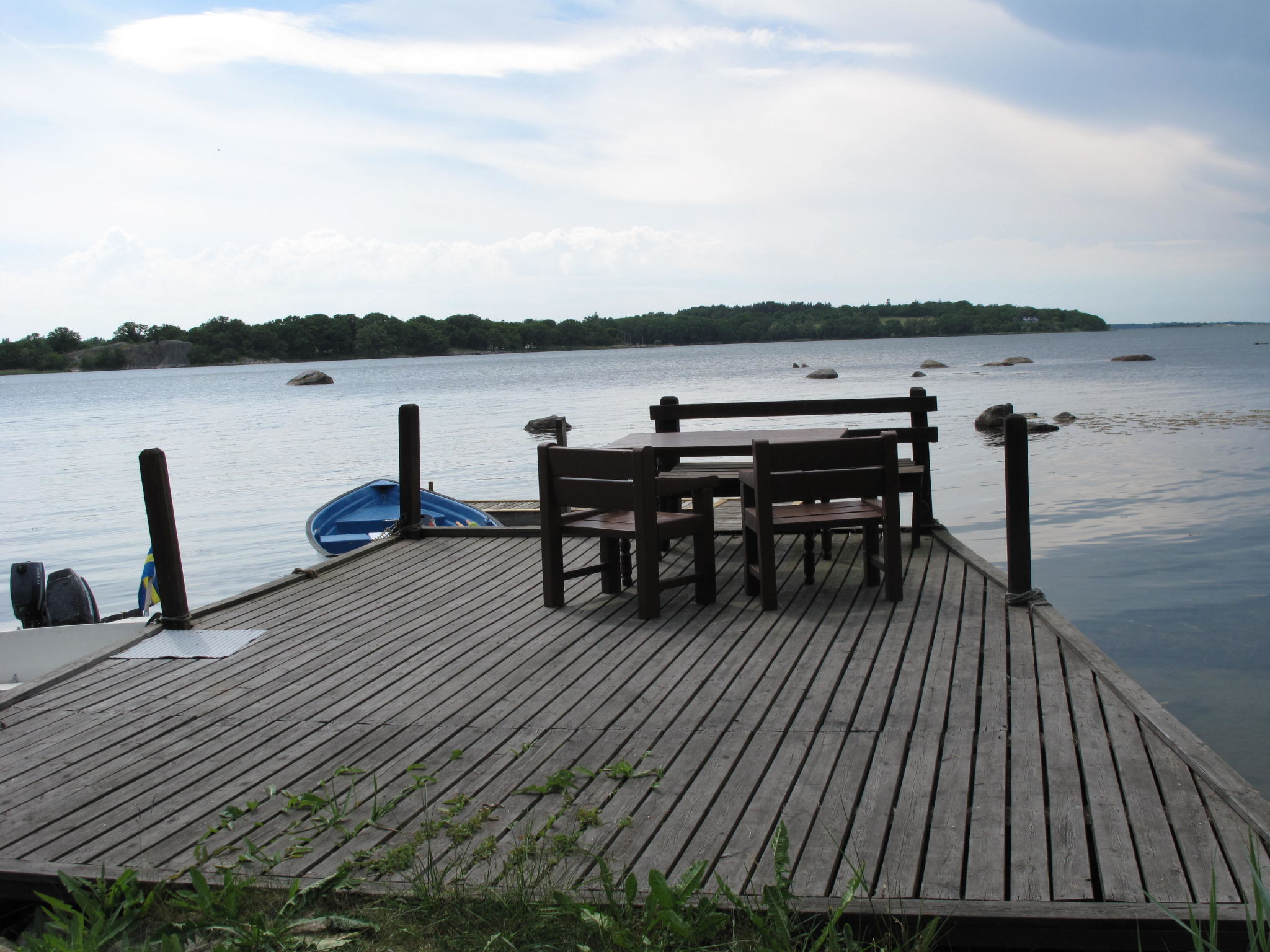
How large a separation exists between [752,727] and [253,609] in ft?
11.9

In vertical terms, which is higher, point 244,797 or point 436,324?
point 436,324

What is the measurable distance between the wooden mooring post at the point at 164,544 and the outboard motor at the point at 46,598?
305 centimetres

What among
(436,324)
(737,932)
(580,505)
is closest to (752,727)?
(737,932)

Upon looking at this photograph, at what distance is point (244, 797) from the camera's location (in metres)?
3.47

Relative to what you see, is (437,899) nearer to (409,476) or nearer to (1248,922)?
(1248,922)

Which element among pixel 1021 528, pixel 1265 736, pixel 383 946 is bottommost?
pixel 1265 736

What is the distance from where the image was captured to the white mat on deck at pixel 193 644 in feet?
17.3

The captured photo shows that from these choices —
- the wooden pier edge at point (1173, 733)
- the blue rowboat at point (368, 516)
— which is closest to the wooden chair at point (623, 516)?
the wooden pier edge at point (1173, 733)

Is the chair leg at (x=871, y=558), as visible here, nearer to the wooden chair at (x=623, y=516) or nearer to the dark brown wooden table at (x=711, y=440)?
the dark brown wooden table at (x=711, y=440)

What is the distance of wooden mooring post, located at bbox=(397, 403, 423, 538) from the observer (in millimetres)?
8344

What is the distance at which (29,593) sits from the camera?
27.0ft

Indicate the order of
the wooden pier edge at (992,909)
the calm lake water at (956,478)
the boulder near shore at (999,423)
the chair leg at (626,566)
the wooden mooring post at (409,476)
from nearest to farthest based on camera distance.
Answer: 1. the wooden pier edge at (992,909)
2. the chair leg at (626,566)
3. the wooden mooring post at (409,476)
4. the calm lake water at (956,478)
5. the boulder near shore at (999,423)

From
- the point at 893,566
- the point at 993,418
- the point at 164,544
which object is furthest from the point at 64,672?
the point at 993,418

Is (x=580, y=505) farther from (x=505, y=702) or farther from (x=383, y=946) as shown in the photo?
(x=383, y=946)
